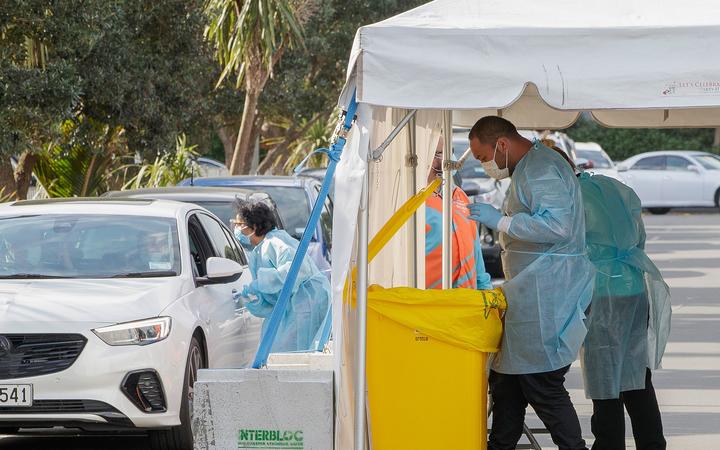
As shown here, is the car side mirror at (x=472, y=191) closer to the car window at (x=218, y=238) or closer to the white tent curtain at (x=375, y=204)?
the car window at (x=218, y=238)

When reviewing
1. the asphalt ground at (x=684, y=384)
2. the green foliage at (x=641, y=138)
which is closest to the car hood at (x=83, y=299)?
the asphalt ground at (x=684, y=384)

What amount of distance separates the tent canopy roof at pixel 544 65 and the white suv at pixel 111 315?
238cm

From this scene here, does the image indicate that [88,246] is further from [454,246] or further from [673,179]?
[673,179]

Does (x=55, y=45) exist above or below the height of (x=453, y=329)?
above

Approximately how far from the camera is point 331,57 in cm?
2483

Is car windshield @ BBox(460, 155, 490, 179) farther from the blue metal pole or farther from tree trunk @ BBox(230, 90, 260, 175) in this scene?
the blue metal pole

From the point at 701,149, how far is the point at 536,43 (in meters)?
39.7

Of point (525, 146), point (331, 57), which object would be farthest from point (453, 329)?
point (331, 57)

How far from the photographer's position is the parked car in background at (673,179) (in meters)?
32.9

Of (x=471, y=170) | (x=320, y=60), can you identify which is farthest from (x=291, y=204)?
(x=320, y=60)

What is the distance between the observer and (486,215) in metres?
6.19

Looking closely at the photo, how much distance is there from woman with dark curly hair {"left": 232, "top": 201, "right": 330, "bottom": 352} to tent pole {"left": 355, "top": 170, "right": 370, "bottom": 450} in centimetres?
212

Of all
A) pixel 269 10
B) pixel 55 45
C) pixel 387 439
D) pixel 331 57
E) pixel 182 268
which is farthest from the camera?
pixel 331 57

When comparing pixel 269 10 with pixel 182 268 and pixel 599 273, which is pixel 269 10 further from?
pixel 599 273
